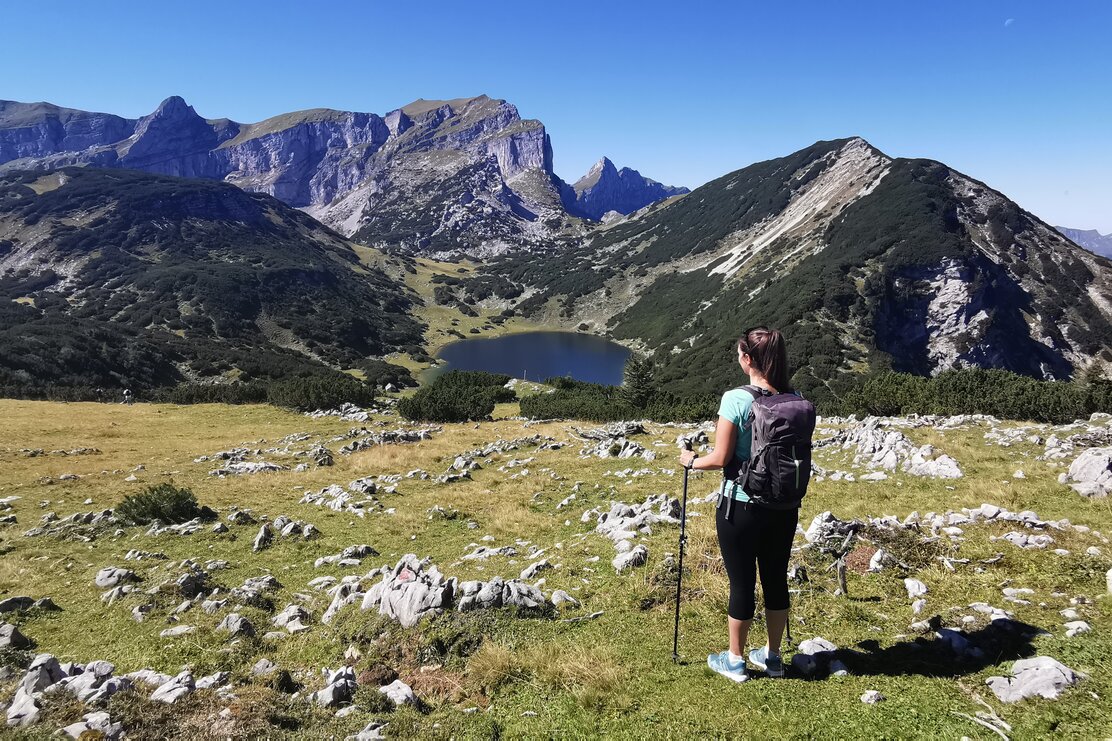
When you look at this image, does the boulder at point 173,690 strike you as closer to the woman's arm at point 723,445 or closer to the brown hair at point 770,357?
the woman's arm at point 723,445

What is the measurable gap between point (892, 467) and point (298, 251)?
20829 centimetres

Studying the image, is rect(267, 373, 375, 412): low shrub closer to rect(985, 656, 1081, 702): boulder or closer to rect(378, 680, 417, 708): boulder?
rect(378, 680, 417, 708): boulder

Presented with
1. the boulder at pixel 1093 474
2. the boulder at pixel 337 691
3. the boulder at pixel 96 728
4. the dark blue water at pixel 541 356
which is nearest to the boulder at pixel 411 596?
the boulder at pixel 337 691

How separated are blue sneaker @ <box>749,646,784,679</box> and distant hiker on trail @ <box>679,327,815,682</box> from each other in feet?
0.03

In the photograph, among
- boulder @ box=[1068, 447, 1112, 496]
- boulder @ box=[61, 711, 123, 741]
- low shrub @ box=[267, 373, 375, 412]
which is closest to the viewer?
boulder @ box=[61, 711, 123, 741]

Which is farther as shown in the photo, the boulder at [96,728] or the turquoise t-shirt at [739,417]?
the turquoise t-shirt at [739,417]

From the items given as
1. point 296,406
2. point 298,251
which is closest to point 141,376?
point 296,406

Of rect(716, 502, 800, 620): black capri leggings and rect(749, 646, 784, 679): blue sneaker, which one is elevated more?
rect(716, 502, 800, 620): black capri leggings

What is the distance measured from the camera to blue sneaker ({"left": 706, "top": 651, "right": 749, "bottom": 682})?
18.4 ft

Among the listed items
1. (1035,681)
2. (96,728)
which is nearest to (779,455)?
(1035,681)

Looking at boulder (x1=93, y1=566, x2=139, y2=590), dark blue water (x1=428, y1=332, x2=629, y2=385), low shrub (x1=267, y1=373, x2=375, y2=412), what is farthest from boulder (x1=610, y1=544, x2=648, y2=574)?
dark blue water (x1=428, y1=332, x2=629, y2=385)

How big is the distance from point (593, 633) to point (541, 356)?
136312 mm

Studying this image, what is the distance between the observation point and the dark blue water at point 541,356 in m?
124

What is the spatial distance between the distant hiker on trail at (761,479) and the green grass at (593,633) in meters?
0.77
